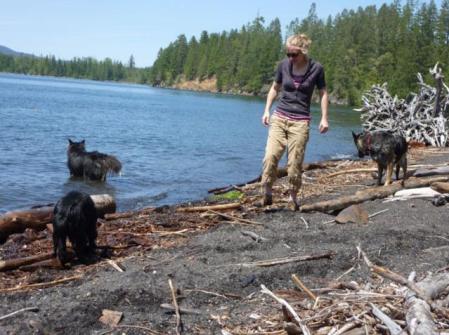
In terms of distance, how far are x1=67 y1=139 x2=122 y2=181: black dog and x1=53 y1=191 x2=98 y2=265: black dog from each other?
8.69 metres

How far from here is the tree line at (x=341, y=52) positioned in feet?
262

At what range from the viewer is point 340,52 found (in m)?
108

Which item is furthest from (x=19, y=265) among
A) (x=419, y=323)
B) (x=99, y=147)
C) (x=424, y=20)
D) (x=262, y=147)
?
(x=424, y=20)

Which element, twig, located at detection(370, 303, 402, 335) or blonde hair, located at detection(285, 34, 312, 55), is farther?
blonde hair, located at detection(285, 34, 312, 55)

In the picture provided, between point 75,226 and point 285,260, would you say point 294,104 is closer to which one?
point 285,260

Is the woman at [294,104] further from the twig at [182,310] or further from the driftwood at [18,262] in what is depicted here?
the twig at [182,310]

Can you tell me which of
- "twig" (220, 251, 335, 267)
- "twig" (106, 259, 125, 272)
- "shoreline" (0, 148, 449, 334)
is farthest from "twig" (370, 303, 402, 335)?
"twig" (106, 259, 125, 272)

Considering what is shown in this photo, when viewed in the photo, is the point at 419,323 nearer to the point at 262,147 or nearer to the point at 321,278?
the point at 321,278

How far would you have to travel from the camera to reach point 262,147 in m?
27.0

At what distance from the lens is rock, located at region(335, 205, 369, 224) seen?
711cm

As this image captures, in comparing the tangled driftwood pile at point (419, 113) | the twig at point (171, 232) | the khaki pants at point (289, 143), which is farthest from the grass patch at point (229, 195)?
the tangled driftwood pile at point (419, 113)

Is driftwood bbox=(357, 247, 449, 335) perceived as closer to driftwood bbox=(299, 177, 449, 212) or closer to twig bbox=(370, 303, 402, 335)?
twig bbox=(370, 303, 402, 335)

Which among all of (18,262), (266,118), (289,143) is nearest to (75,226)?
(18,262)

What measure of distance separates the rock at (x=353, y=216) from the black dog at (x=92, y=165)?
9.16m
